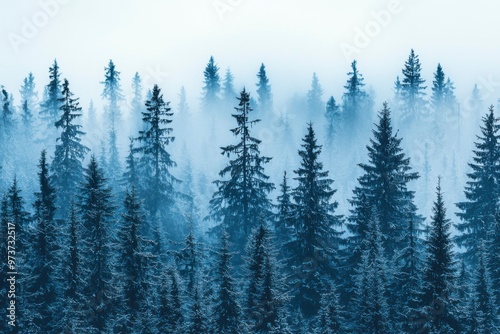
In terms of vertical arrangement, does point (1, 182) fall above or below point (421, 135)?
below

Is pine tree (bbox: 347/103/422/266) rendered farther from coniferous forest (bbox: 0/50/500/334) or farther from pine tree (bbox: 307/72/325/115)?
pine tree (bbox: 307/72/325/115)

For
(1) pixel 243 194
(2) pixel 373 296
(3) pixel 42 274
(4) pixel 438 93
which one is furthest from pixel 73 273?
(4) pixel 438 93

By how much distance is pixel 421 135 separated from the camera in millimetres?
75125

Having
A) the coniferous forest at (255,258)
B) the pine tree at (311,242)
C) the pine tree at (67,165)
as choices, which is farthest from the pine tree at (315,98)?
the pine tree at (311,242)

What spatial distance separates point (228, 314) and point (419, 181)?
4841cm

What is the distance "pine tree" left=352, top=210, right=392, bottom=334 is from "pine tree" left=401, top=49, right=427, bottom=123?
5236 centimetres

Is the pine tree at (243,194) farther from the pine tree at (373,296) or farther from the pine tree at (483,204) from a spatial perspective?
the pine tree at (483,204)

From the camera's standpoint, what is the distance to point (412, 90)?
2894 inches

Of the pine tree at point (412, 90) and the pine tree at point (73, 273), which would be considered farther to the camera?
the pine tree at point (412, 90)

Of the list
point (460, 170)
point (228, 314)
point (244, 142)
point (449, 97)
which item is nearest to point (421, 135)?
point (460, 170)

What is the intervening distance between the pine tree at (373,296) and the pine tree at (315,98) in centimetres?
6727

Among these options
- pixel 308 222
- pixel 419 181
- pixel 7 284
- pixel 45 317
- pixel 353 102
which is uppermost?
pixel 353 102

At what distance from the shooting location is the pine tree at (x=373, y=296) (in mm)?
24312

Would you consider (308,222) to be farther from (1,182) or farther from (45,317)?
(1,182)
